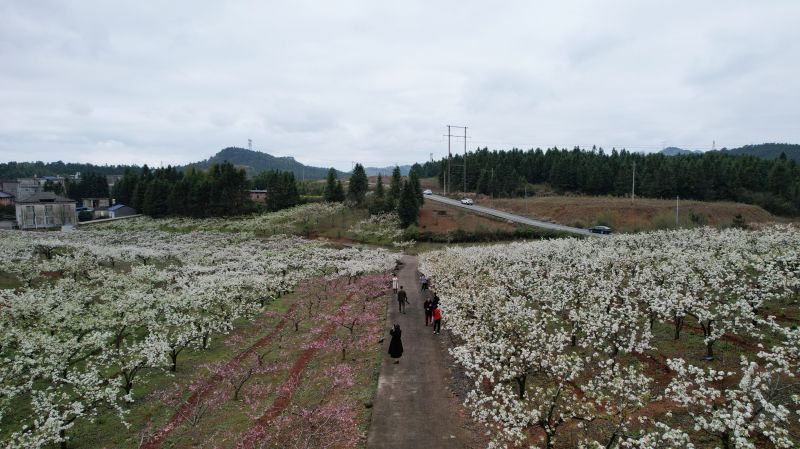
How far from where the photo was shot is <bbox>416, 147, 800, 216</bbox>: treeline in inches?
3526

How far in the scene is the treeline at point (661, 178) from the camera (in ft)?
294

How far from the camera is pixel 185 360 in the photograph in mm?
21688

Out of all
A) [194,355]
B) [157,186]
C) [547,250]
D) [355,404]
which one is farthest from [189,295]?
[157,186]

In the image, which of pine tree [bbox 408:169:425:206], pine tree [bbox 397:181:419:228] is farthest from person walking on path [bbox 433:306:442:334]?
pine tree [bbox 408:169:425:206]

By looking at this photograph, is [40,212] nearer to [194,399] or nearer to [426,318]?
[194,399]

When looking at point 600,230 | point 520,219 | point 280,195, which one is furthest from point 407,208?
point 280,195

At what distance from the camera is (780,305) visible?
2072cm

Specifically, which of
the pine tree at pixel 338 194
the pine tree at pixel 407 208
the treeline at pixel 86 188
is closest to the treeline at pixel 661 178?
the pine tree at pixel 338 194

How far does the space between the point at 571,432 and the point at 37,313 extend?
2556cm

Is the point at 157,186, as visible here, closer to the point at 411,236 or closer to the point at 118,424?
the point at 411,236

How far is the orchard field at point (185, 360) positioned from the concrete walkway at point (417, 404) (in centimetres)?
69

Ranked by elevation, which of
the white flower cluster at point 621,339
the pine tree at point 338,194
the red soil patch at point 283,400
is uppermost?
the pine tree at point 338,194

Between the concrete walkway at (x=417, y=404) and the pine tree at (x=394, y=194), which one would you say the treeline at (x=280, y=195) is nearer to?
the pine tree at (x=394, y=194)

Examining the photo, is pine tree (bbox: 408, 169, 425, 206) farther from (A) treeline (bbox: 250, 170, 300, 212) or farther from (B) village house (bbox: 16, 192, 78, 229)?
(B) village house (bbox: 16, 192, 78, 229)
